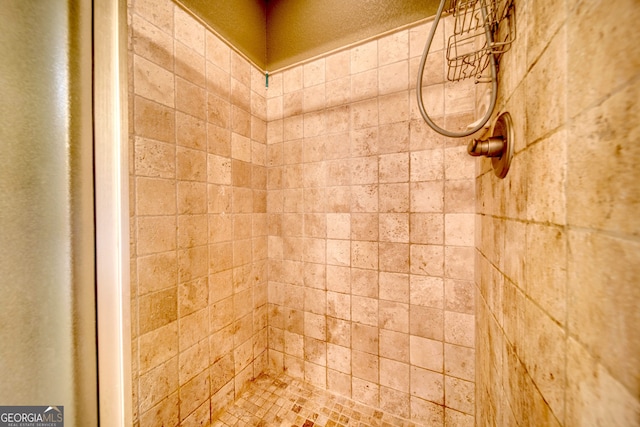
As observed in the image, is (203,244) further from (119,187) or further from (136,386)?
(136,386)

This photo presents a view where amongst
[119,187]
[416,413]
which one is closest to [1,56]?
[119,187]

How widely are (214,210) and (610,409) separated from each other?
1.42m

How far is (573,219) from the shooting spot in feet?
1.17

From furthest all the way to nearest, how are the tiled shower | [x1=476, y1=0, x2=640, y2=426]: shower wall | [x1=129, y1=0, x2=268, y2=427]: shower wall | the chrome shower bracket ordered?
[x1=129, y1=0, x2=268, y2=427]: shower wall < the chrome shower bracket < the tiled shower < [x1=476, y1=0, x2=640, y2=426]: shower wall

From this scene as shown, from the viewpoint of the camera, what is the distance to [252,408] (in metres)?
1.29

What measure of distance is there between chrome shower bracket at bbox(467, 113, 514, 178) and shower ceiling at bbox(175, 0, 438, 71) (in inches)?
37.9

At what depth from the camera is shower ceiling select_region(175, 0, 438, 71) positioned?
3.96 ft

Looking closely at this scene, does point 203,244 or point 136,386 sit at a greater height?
point 203,244

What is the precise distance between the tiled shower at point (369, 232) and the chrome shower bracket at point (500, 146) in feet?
0.12
